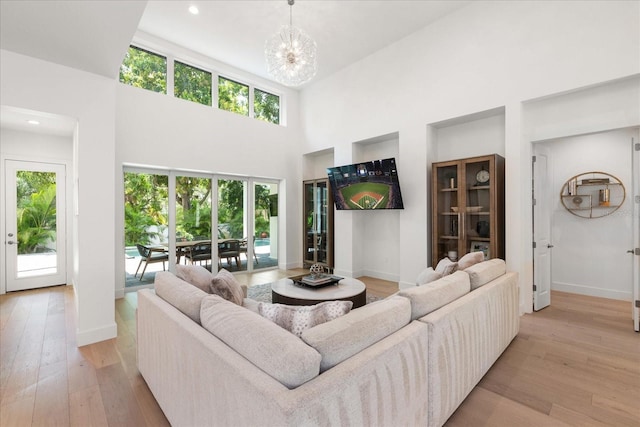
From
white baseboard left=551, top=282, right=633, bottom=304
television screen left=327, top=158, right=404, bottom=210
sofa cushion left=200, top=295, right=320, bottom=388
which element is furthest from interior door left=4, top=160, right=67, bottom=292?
white baseboard left=551, top=282, right=633, bottom=304

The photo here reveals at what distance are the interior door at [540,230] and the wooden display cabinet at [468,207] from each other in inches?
15.5

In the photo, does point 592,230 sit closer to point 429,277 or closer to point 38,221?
point 429,277

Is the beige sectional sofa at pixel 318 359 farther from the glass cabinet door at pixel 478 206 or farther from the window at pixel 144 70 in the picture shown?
the window at pixel 144 70

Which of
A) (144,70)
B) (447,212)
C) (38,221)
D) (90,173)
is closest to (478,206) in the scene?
(447,212)

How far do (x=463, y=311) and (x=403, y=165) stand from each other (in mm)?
3458

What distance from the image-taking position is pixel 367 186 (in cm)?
532

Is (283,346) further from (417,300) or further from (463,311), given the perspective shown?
(463,311)

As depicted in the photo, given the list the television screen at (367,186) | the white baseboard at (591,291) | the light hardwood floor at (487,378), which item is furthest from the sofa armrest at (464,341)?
the white baseboard at (591,291)

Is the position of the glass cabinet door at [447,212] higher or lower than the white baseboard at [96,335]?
higher

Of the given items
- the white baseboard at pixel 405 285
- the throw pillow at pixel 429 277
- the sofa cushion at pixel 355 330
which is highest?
the sofa cushion at pixel 355 330

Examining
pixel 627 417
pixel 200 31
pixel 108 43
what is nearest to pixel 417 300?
pixel 627 417

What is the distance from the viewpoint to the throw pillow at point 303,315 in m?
1.56

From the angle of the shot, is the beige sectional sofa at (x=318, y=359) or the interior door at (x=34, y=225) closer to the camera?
the beige sectional sofa at (x=318, y=359)

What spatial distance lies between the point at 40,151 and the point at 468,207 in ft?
23.1
